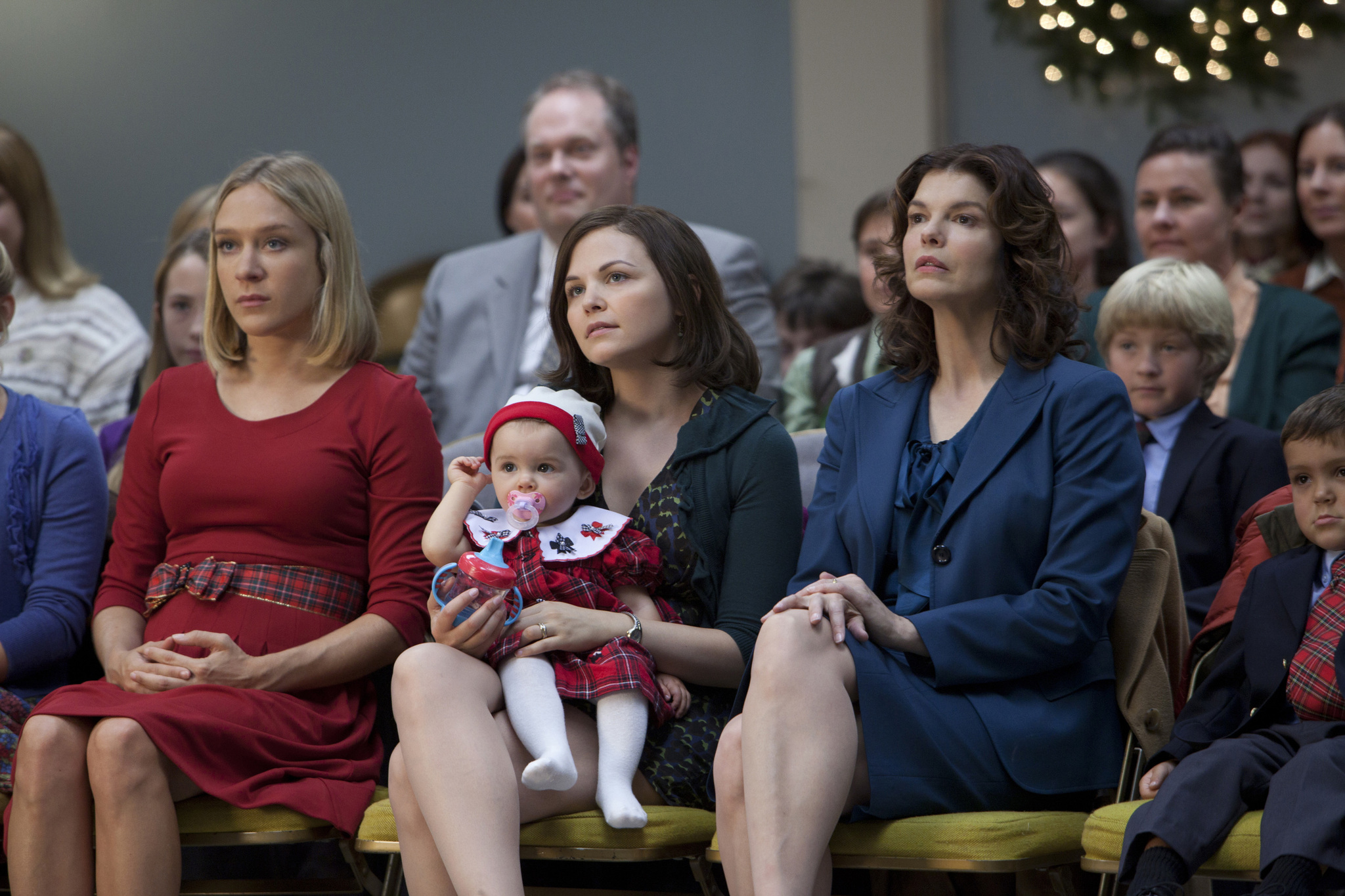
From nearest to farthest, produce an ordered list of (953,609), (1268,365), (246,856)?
(953,609), (246,856), (1268,365)

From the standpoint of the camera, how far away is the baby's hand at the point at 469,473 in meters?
2.42

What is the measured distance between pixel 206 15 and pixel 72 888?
4780 mm

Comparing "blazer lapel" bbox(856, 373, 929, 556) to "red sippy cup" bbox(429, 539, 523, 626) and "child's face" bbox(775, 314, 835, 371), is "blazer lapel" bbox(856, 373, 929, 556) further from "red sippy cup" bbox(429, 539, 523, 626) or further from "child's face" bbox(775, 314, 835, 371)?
"child's face" bbox(775, 314, 835, 371)

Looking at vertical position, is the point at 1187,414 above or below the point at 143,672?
above

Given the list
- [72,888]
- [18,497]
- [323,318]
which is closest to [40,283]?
[18,497]

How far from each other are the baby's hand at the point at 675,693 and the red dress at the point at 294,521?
0.49 metres

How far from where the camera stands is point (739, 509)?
100.0 inches

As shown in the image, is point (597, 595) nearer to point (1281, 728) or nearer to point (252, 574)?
point (252, 574)

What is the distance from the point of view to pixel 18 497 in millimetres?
2811

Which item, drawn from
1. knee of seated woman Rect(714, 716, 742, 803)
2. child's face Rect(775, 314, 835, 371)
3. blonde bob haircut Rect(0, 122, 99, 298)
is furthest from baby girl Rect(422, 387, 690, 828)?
child's face Rect(775, 314, 835, 371)

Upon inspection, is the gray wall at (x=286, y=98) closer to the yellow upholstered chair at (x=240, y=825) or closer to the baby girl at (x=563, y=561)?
the baby girl at (x=563, y=561)

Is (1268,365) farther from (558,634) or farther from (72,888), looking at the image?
(72,888)

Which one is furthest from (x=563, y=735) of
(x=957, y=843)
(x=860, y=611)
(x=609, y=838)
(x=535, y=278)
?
(x=535, y=278)

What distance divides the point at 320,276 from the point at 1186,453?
1.75m
